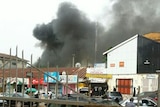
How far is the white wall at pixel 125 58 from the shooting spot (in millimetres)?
39438

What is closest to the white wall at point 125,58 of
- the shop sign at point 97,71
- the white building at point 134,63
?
the white building at point 134,63

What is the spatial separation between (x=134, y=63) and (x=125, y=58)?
4.44ft

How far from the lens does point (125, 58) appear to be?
132 ft

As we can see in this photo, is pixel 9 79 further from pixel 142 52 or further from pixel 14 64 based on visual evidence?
pixel 142 52

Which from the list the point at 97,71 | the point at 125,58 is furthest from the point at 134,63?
the point at 97,71

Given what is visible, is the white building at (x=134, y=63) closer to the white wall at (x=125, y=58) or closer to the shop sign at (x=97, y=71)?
the white wall at (x=125, y=58)

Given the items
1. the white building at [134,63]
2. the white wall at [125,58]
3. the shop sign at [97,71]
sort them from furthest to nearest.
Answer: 1. the shop sign at [97,71]
2. the white wall at [125,58]
3. the white building at [134,63]

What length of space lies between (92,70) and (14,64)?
34466mm

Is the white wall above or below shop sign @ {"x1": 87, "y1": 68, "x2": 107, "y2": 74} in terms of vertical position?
above

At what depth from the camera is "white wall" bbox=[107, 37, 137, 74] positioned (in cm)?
3944

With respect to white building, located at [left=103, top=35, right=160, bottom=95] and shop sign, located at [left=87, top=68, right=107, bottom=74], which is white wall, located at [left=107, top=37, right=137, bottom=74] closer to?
white building, located at [left=103, top=35, right=160, bottom=95]

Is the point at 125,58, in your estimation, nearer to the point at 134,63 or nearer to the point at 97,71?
the point at 134,63

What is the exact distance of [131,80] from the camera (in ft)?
128

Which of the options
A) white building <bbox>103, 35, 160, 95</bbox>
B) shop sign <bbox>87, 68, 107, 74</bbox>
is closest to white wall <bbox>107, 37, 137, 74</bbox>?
white building <bbox>103, 35, 160, 95</bbox>
